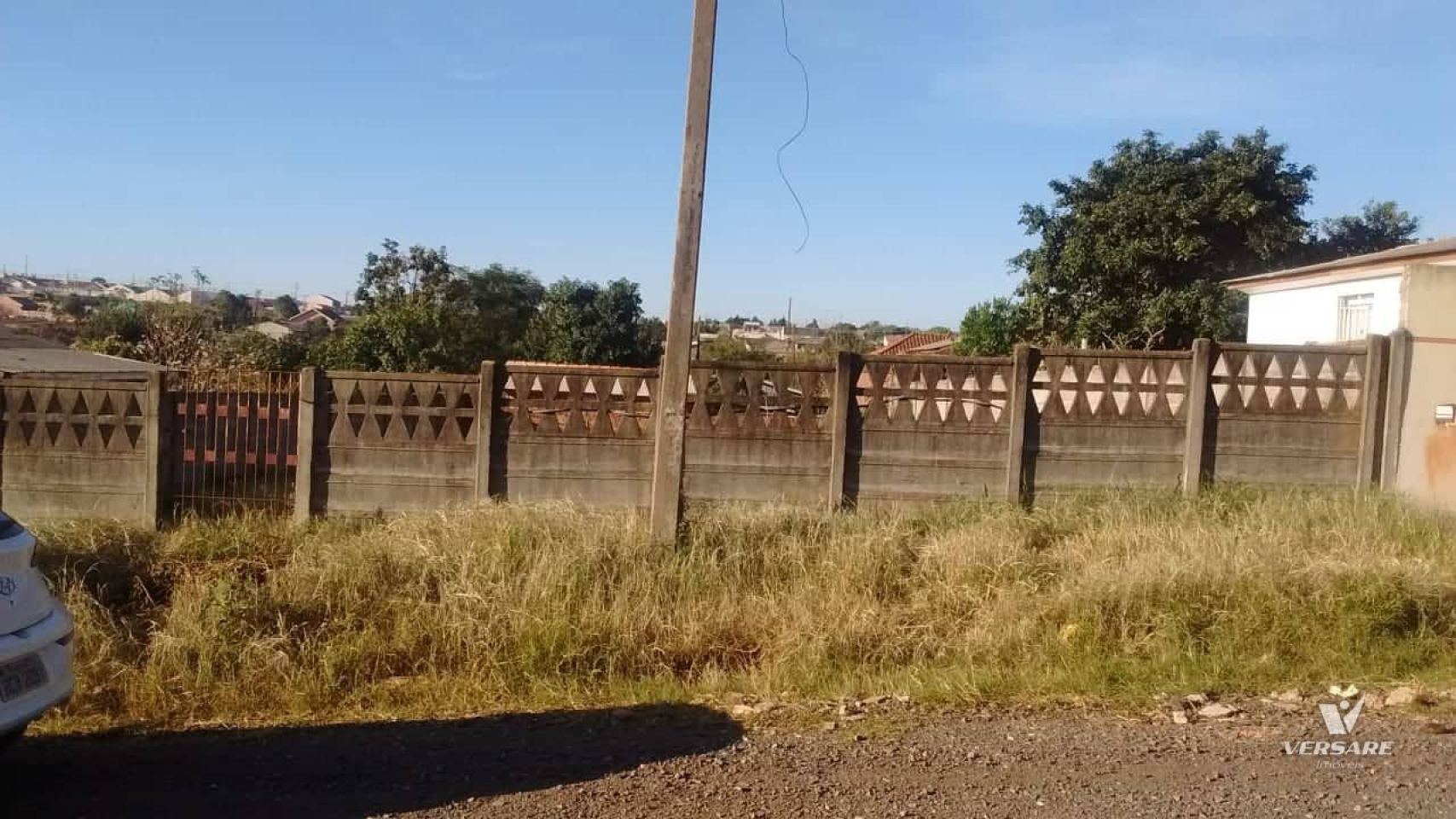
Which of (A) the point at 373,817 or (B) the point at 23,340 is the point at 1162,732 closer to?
(A) the point at 373,817

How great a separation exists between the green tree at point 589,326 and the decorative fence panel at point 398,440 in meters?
26.2

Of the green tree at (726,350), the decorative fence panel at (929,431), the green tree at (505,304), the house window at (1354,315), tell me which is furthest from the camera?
the green tree at (505,304)

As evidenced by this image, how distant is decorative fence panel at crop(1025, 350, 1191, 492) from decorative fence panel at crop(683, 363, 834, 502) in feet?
5.29

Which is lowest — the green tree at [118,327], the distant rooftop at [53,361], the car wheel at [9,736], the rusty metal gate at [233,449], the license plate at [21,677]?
the car wheel at [9,736]

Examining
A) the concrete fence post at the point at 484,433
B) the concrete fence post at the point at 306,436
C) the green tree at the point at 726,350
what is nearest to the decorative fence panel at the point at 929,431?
the concrete fence post at the point at 484,433

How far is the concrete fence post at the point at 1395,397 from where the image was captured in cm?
818

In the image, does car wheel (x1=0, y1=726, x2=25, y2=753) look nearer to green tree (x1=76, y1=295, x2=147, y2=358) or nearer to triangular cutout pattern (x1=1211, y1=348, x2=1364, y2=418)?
triangular cutout pattern (x1=1211, y1=348, x2=1364, y2=418)

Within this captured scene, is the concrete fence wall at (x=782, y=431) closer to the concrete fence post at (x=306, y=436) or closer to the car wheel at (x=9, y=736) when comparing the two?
the concrete fence post at (x=306, y=436)

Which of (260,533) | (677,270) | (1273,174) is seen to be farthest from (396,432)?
(1273,174)

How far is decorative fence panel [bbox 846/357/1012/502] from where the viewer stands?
801 centimetres

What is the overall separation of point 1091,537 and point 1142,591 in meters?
1.19

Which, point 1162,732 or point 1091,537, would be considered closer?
point 1162,732

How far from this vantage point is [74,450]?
7.89 metres

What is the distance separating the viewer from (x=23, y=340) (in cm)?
1492
